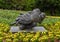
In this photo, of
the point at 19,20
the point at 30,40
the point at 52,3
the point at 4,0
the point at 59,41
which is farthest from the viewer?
the point at 4,0

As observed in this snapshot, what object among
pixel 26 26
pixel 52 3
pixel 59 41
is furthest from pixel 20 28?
pixel 52 3

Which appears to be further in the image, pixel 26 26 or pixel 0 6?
pixel 0 6

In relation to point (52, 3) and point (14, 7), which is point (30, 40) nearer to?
point (52, 3)

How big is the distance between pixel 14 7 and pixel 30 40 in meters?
8.86

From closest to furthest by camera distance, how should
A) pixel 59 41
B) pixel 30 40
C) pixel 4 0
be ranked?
pixel 59 41 < pixel 30 40 < pixel 4 0

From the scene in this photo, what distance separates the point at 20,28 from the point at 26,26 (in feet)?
0.52

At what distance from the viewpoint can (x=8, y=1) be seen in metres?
13.0

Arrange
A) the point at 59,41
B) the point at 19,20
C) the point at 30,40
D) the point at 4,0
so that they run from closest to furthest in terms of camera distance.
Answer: the point at 59,41 → the point at 30,40 → the point at 19,20 → the point at 4,0

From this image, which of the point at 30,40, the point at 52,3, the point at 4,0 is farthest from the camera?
the point at 4,0

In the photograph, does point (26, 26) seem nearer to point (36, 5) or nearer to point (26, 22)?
point (26, 22)

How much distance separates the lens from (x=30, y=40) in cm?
428

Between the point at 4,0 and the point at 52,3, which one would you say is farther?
the point at 4,0

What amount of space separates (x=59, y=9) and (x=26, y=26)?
22.3 ft

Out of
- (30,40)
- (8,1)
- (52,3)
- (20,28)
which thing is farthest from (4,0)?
(30,40)
